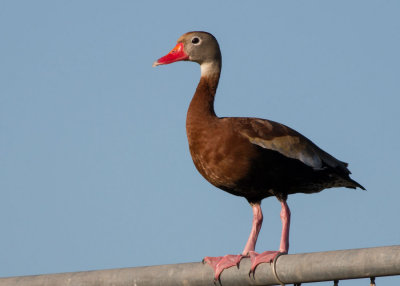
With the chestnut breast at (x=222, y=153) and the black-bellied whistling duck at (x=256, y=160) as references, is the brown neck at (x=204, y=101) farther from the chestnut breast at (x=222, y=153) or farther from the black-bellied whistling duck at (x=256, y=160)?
the chestnut breast at (x=222, y=153)

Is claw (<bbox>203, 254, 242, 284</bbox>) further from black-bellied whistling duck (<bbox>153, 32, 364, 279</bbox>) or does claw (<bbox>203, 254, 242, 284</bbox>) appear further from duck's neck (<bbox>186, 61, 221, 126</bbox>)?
duck's neck (<bbox>186, 61, 221, 126</bbox>)

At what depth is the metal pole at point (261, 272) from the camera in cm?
291

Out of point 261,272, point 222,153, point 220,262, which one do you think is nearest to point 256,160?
point 222,153

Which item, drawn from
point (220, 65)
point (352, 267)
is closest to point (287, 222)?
point (220, 65)

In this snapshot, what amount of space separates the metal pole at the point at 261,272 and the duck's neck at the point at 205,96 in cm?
270

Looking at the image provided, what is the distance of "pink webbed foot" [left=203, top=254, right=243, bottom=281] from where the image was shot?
134 inches

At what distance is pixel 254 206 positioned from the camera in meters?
6.55

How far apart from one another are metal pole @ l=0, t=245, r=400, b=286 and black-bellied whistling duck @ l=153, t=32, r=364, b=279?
2275 mm

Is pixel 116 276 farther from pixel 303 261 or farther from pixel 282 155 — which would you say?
pixel 282 155

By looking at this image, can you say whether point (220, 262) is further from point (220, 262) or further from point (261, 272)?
point (261, 272)

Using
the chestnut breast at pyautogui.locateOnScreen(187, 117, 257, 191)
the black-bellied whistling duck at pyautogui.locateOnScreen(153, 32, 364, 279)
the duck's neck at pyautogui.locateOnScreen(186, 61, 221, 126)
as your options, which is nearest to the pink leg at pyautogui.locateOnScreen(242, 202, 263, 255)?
the black-bellied whistling duck at pyautogui.locateOnScreen(153, 32, 364, 279)

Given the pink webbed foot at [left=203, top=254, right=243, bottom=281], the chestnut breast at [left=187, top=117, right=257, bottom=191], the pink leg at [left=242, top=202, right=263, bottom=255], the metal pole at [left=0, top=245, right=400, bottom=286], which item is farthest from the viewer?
the pink leg at [left=242, top=202, right=263, bottom=255]

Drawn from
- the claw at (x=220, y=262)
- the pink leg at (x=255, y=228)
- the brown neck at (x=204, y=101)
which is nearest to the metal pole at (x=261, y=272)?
the claw at (x=220, y=262)

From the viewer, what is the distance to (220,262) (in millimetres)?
3867
